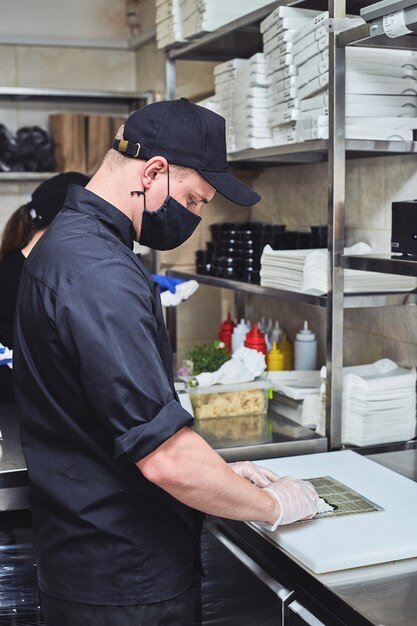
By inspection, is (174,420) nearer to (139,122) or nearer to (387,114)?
(139,122)

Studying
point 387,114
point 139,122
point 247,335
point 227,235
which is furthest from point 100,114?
point 139,122

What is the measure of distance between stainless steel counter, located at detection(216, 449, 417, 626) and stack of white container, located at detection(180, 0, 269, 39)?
179 centimetres

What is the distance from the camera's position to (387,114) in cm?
220

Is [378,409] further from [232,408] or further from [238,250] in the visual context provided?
[238,250]

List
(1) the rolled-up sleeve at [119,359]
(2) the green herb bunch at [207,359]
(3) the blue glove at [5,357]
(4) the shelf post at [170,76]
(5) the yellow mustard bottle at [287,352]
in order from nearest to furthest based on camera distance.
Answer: (1) the rolled-up sleeve at [119,359] < (3) the blue glove at [5,357] < (2) the green herb bunch at [207,359] < (5) the yellow mustard bottle at [287,352] < (4) the shelf post at [170,76]

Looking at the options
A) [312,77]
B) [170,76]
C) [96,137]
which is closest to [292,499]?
[312,77]

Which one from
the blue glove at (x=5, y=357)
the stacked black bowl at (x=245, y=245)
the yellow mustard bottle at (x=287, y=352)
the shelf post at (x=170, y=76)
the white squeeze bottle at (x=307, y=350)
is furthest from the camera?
the shelf post at (x=170, y=76)

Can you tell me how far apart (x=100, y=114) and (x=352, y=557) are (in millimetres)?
3539

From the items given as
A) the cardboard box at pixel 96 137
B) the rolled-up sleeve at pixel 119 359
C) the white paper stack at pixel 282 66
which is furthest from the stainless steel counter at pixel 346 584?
the cardboard box at pixel 96 137

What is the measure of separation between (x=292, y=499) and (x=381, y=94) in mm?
1147

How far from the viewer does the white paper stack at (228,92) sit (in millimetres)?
2805

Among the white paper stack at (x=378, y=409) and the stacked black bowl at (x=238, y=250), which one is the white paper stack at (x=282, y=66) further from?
the white paper stack at (x=378, y=409)

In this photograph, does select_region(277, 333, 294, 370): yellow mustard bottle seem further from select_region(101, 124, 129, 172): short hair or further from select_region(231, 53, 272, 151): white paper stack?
select_region(101, 124, 129, 172): short hair

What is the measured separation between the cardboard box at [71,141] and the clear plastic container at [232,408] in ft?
6.97
